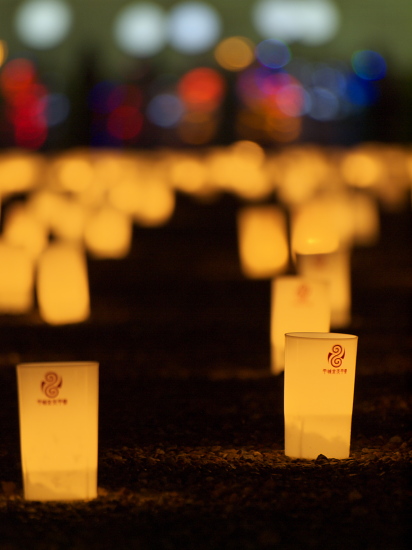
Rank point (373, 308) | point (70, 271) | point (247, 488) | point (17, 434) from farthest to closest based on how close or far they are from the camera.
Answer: point (373, 308) < point (70, 271) < point (17, 434) < point (247, 488)

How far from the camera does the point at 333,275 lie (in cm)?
1186

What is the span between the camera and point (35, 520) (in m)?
5.21

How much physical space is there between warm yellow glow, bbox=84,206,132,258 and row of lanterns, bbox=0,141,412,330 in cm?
2

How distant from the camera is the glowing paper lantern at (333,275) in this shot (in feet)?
37.9

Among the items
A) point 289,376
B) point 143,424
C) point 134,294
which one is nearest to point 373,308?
point 134,294

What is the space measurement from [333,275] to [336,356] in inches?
229

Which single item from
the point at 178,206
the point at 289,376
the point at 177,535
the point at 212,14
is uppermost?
the point at 212,14

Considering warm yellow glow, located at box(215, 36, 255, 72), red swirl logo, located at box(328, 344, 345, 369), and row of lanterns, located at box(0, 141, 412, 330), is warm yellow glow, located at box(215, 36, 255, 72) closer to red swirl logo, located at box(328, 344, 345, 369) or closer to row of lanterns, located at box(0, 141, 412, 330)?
row of lanterns, located at box(0, 141, 412, 330)

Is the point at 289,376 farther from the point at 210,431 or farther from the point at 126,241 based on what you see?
the point at 126,241

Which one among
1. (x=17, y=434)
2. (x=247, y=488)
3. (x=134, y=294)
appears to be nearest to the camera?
(x=247, y=488)

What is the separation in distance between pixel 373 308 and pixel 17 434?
721cm

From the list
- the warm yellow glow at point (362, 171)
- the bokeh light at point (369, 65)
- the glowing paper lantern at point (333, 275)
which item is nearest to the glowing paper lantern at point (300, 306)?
the glowing paper lantern at point (333, 275)

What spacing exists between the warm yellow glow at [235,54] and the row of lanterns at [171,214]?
59960mm

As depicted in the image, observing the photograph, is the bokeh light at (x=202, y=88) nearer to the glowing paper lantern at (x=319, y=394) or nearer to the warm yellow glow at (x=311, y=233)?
the warm yellow glow at (x=311, y=233)
